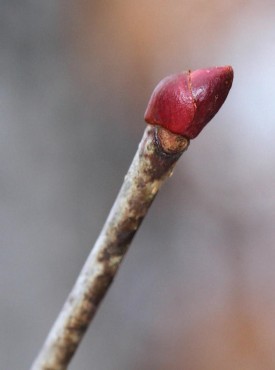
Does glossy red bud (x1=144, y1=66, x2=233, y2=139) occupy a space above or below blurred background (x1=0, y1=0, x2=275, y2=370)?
above

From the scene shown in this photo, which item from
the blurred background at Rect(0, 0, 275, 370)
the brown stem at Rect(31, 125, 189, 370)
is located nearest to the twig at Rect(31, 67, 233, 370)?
the brown stem at Rect(31, 125, 189, 370)

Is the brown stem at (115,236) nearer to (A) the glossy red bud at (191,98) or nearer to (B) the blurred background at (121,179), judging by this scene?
(A) the glossy red bud at (191,98)

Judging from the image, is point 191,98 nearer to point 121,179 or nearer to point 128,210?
point 128,210

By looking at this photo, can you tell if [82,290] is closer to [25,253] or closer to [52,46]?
[25,253]

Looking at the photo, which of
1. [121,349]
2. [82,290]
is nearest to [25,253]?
[121,349]

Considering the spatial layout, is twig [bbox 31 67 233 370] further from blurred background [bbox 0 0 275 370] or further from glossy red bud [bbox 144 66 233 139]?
blurred background [bbox 0 0 275 370]

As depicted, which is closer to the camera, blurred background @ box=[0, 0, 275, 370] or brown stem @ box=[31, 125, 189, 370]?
brown stem @ box=[31, 125, 189, 370]

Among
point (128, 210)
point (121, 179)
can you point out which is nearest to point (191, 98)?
point (128, 210)
